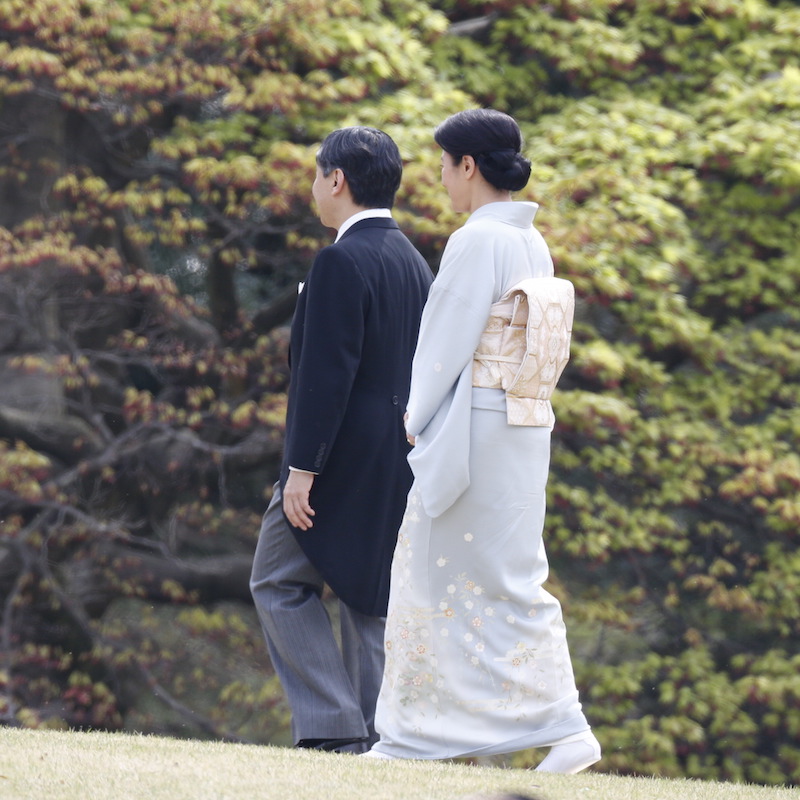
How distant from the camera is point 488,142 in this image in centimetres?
322

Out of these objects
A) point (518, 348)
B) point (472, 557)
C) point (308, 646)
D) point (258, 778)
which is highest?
point (518, 348)

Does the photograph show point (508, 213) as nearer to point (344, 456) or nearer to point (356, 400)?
point (356, 400)

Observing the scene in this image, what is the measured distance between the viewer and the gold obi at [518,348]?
3154mm

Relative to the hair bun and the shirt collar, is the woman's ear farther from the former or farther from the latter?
the shirt collar

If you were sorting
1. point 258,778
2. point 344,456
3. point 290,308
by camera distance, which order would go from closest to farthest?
point 258,778, point 344,456, point 290,308

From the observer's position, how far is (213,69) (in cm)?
631

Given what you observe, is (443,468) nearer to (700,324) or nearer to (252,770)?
(252,770)

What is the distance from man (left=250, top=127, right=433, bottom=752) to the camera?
3.39 metres

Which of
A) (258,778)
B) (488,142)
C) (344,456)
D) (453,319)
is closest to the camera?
(258,778)

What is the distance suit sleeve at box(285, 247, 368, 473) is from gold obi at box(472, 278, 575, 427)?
1.30 ft

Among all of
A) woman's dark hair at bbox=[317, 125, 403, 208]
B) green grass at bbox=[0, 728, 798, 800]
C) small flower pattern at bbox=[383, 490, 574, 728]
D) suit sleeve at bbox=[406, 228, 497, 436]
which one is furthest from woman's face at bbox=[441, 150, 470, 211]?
green grass at bbox=[0, 728, 798, 800]

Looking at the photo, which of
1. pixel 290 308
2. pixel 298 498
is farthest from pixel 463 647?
pixel 290 308

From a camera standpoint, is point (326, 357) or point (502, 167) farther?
point (326, 357)

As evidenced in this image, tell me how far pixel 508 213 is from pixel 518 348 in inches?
13.9
